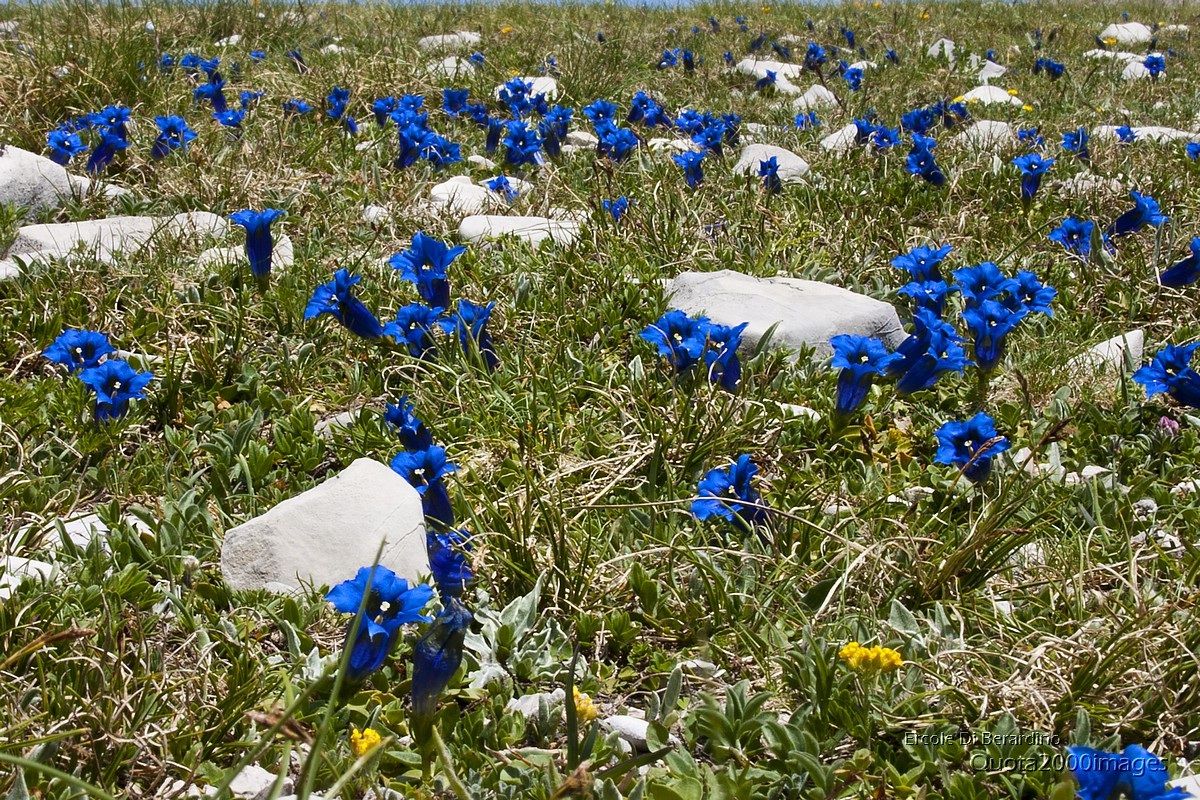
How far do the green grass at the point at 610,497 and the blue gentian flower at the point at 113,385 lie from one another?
95 millimetres

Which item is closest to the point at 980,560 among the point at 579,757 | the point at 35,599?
the point at 579,757

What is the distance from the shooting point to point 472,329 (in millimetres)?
3225

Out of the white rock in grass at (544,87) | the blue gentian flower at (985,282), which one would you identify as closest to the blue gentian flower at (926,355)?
the blue gentian flower at (985,282)

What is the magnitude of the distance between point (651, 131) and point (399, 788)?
A: 194 inches

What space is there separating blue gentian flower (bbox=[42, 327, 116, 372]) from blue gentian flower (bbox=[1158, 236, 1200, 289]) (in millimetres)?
3468

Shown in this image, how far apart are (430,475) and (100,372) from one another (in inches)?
41.7

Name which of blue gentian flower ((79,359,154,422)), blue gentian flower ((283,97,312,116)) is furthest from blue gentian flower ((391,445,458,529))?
blue gentian flower ((283,97,312,116))

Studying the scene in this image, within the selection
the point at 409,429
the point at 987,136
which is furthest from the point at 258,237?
the point at 987,136

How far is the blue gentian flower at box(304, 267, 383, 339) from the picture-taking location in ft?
10.2

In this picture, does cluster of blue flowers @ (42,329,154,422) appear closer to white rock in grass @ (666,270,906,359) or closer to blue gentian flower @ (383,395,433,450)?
blue gentian flower @ (383,395,433,450)

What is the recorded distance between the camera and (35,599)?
2.11m

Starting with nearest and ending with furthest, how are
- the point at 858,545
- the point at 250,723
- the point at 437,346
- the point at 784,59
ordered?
the point at 250,723
the point at 858,545
the point at 437,346
the point at 784,59

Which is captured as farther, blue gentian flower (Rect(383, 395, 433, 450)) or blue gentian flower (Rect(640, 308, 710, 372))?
blue gentian flower (Rect(640, 308, 710, 372))

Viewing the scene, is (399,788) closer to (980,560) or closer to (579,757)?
(579,757)
